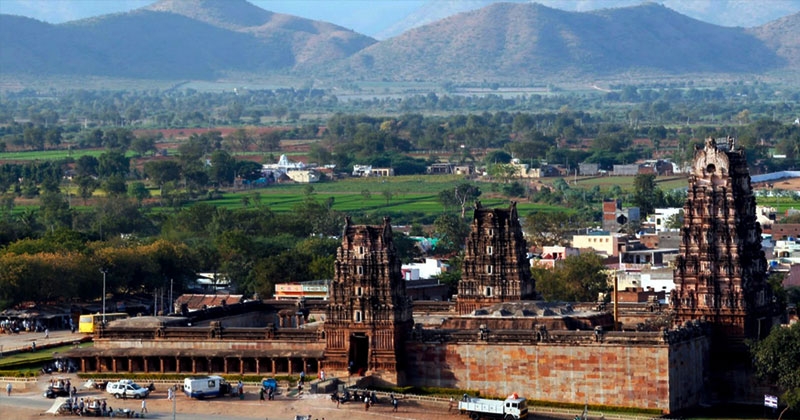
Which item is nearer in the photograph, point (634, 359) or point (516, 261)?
point (634, 359)

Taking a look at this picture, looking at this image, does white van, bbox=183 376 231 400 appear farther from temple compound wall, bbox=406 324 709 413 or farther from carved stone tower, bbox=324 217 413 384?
temple compound wall, bbox=406 324 709 413

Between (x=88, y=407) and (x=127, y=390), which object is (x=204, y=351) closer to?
(x=127, y=390)

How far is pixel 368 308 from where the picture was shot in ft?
297

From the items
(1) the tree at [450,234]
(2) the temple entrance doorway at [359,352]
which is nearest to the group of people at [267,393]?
(2) the temple entrance doorway at [359,352]

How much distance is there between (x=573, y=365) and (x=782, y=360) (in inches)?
330

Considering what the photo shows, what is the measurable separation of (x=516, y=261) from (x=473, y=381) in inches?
502

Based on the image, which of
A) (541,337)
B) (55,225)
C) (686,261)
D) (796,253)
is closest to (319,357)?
(541,337)

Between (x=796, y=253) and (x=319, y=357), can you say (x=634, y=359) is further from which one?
(x=796, y=253)

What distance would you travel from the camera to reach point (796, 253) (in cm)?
14262

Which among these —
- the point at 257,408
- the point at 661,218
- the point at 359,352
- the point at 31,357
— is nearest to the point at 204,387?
the point at 257,408

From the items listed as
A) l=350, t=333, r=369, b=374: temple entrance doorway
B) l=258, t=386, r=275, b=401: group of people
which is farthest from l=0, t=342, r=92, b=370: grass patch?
l=350, t=333, r=369, b=374: temple entrance doorway

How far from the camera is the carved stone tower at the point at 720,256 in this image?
91875mm

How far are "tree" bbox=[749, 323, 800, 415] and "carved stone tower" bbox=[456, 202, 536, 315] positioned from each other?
14.9 meters

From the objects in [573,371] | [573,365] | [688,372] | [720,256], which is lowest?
[688,372]
